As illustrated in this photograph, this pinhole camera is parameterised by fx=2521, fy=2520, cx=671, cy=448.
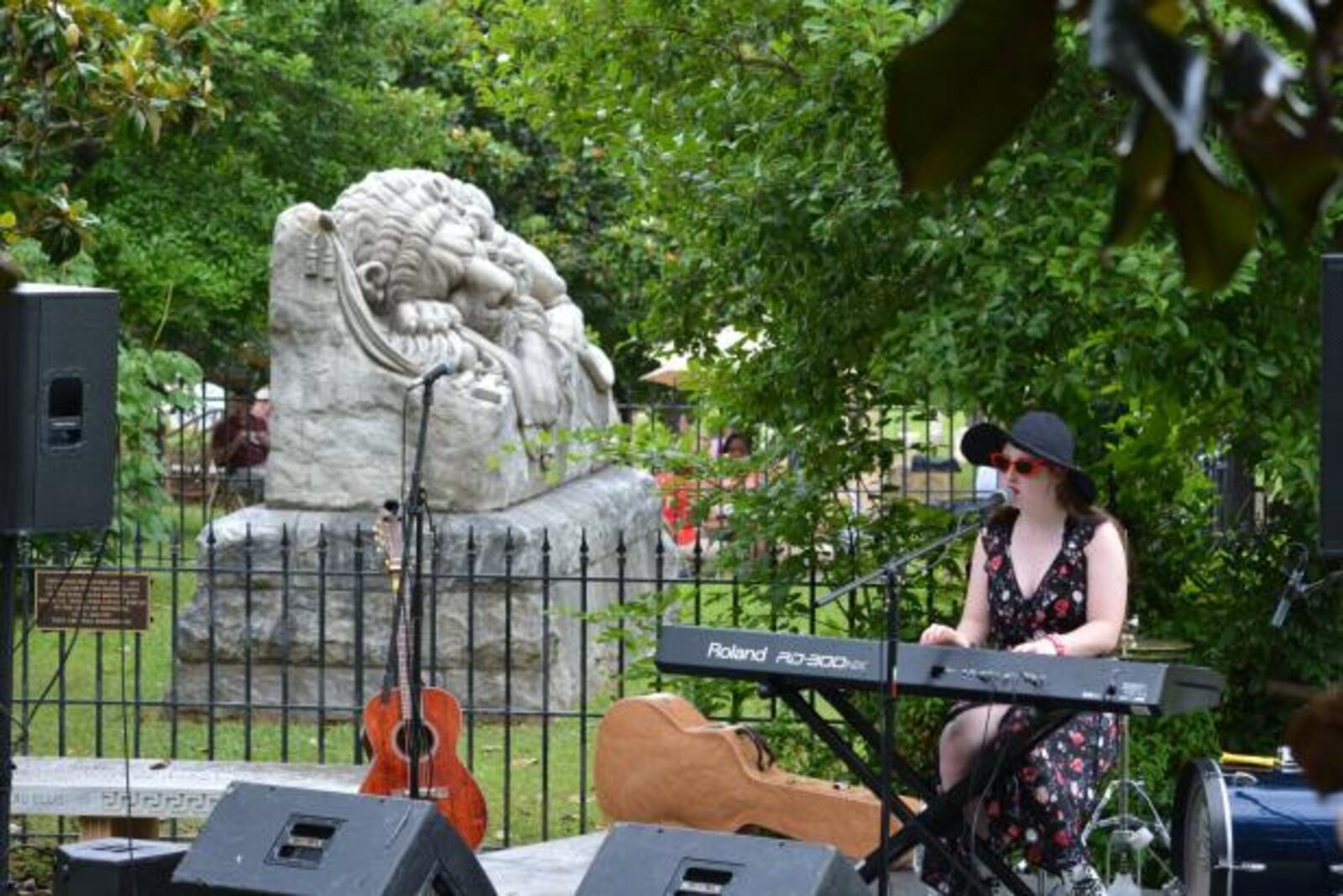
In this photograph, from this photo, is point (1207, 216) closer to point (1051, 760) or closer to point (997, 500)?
point (997, 500)

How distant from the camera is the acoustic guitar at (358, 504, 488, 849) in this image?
8.12m

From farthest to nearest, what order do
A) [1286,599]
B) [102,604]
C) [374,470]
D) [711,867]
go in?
[374,470], [102,604], [1286,599], [711,867]

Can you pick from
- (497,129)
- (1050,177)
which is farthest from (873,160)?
(497,129)

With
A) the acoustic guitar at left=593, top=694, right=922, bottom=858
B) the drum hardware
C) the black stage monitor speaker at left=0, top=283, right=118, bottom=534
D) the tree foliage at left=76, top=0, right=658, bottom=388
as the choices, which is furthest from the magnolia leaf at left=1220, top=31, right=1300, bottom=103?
the tree foliage at left=76, top=0, right=658, bottom=388

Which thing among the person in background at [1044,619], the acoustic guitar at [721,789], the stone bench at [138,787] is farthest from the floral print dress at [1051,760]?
the stone bench at [138,787]

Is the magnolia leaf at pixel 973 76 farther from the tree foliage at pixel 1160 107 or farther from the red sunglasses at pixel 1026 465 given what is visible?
the red sunglasses at pixel 1026 465

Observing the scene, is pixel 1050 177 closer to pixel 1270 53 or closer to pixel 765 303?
pixel 765 303

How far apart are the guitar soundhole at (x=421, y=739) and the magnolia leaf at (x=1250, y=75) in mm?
6967

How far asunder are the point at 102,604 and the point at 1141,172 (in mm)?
8021

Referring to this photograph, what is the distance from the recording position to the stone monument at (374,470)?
38.2ft

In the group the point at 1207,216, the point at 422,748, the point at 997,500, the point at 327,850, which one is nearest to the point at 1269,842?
the point at 997,500

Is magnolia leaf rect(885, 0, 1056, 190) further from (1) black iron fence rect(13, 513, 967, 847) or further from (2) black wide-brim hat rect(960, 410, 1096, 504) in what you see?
(1) black iron fence rect(13, 513, 967, 847)

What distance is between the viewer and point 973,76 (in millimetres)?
1106

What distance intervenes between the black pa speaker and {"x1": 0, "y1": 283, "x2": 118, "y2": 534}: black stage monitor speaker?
1.16 meters
